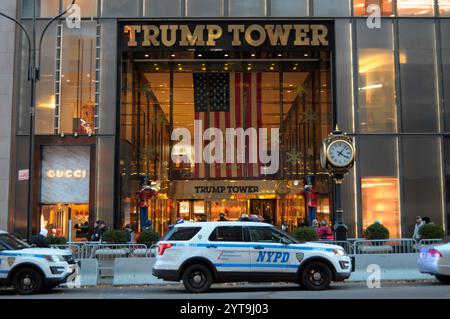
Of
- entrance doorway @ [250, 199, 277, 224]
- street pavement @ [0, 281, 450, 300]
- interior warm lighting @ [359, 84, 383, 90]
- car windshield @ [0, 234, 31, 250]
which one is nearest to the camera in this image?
street pavement @ [0, 281, 450, 300]

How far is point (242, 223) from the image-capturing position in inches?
574

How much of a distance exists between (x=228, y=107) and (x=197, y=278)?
19305mm

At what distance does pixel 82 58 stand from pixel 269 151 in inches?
468

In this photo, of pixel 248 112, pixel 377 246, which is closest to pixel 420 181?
pixel 377 246

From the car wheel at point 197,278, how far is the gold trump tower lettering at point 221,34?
1507 cm

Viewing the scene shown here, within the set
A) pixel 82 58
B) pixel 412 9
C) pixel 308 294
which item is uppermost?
pixel 412 9

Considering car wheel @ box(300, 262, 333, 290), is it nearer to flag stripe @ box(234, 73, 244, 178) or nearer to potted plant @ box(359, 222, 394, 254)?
potted plant @ box(359, 222, 394, 254)

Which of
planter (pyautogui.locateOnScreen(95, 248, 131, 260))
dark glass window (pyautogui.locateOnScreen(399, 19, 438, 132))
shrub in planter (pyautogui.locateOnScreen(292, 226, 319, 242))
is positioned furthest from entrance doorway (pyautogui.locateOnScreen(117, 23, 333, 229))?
planter (pyautogui.locateOnScreen(95, 248, 131, 260))

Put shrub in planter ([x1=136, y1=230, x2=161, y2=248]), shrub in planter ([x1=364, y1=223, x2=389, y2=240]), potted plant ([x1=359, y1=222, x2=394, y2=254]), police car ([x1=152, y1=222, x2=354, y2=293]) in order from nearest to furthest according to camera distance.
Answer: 1. police car ([x1=152, y1=222, x2=354, y2=293])
2. potted plant ([x1=359, y1=222, x2=394, y2=254])
3. shrub in planter ([x1=136, y1=230, x2=161, y2=248])
4. shrub in planter ([x1=364, y1=223, x2=389, y2=240])

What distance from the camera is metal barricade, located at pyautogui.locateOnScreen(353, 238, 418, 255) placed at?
18.5 metres

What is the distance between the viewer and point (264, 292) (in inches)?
565

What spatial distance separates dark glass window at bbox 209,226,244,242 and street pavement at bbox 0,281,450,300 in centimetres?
136

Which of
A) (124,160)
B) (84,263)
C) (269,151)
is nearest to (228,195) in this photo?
(269,151)

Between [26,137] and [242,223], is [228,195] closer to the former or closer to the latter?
[26,137]
